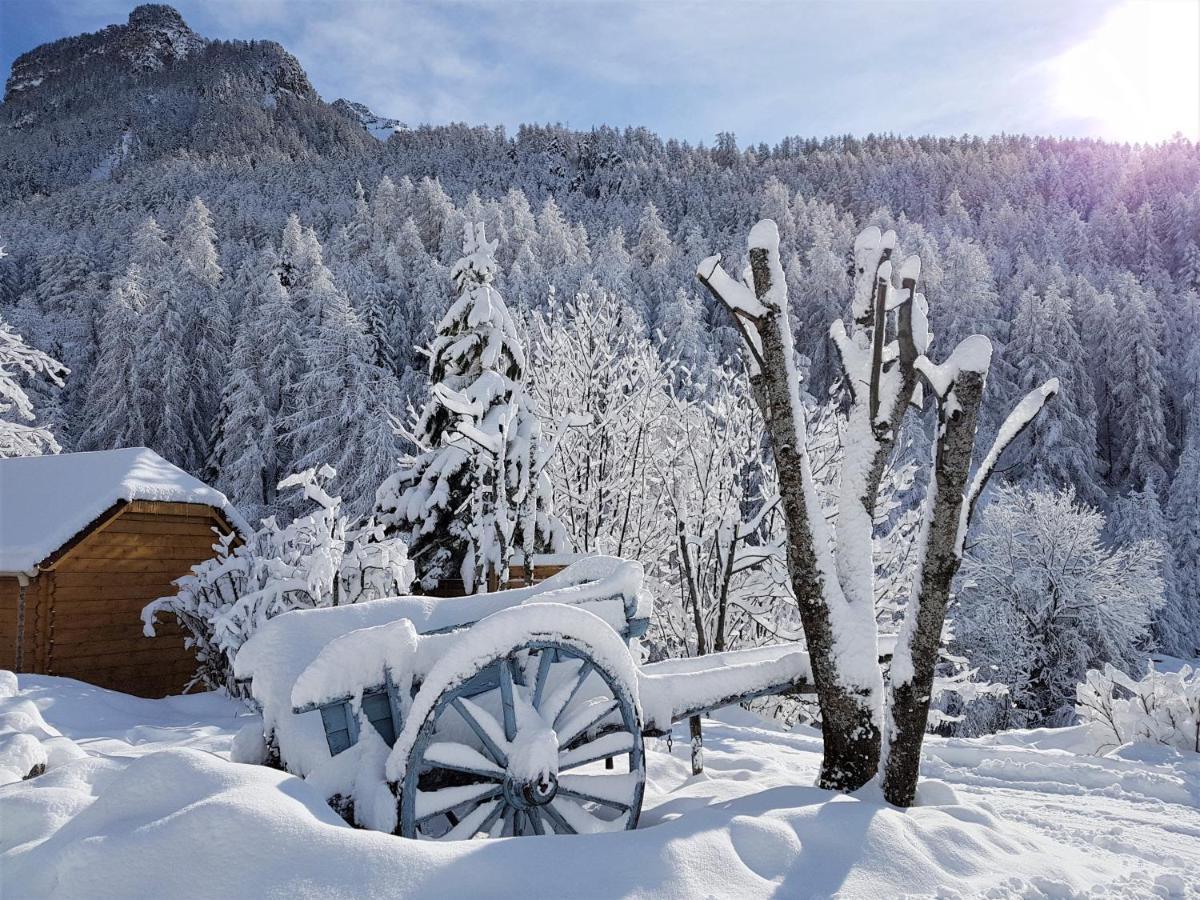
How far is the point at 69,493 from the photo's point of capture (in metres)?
13.6

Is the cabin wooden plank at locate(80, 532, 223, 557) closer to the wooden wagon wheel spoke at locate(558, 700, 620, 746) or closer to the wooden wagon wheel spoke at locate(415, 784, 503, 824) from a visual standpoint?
the wooden wagon wheel spoke at locate(415, 784, 503, 824)

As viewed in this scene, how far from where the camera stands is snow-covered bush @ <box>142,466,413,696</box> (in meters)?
9.55

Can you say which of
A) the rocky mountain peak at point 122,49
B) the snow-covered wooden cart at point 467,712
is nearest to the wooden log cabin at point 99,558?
the snow-covered wooden cart at point 467,712

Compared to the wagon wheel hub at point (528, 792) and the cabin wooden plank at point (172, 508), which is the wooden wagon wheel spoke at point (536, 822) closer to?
the wagon wheel hub at point (528, 792)

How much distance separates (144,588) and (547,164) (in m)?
93.8

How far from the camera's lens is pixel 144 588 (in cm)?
1391

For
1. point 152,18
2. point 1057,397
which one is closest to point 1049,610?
point 1057,397

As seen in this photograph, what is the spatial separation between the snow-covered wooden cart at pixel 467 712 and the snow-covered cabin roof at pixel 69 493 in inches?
420

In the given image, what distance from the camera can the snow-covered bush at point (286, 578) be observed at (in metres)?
9.55

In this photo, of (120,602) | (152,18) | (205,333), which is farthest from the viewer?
(152,18)

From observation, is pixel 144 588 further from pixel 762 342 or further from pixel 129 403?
pixel 129 403

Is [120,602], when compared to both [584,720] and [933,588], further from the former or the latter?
[933,588]

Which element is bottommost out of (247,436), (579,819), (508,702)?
(579,819)

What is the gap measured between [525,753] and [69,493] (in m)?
13.0
